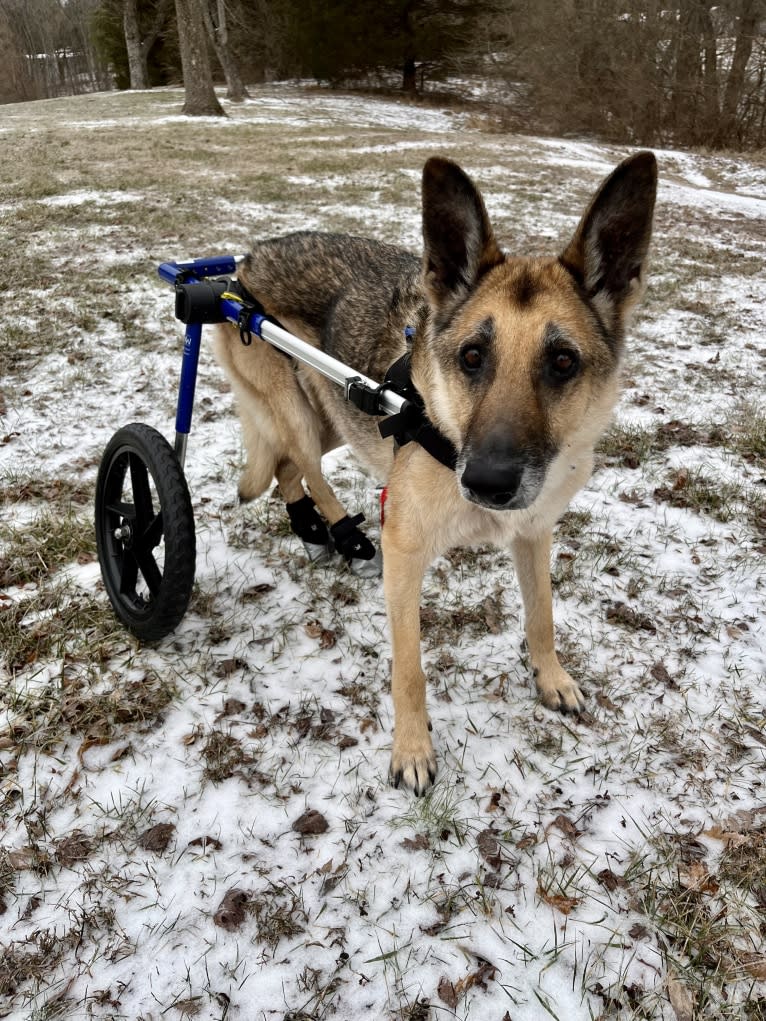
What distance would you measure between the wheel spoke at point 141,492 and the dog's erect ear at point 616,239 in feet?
7.12

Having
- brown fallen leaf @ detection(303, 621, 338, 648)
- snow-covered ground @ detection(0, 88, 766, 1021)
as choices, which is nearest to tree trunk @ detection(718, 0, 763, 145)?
snow-covered ground @ detection(0, 88, 766, 1021)

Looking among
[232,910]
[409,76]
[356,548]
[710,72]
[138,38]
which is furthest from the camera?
[138,38]

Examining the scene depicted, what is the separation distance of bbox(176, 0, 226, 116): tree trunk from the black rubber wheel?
27.0 meters

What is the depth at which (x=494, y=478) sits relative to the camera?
195 cm

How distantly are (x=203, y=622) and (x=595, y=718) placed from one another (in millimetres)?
2053

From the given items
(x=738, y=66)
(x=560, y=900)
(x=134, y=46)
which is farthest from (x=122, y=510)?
(x=134, y=46)

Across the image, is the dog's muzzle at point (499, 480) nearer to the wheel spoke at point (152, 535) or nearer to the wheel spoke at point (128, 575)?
the wheel spoke at point (152, 535)

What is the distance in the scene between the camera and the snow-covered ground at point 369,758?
80.0 inches

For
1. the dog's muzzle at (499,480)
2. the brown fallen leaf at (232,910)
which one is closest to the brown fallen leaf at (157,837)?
the brown fallen leaf at (232,910)

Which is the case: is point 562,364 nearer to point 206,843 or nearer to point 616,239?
point 616,239

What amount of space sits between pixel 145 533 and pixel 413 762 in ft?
5.46

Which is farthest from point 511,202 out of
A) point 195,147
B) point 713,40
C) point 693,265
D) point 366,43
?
point 366,43

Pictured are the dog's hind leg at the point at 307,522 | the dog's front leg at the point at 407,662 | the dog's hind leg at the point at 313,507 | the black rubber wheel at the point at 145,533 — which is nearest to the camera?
the dog's front leg at the point at 407,662

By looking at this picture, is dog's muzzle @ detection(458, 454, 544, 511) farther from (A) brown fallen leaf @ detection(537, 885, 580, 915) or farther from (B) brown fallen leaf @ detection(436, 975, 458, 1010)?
(B) brown fallen leaf @ detection(436, 975, 458, 1010)
